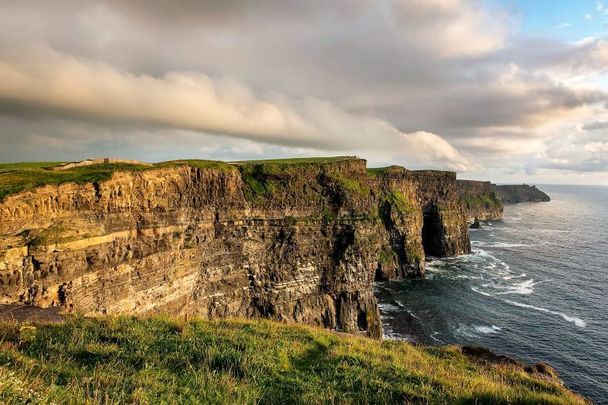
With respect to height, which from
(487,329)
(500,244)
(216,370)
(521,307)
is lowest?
(487,329)

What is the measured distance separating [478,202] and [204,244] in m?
182

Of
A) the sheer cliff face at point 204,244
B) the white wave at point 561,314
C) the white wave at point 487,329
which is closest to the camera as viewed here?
the sheer cliff face at point 204,244

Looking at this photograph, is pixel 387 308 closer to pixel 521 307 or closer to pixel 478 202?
pixel 521 307

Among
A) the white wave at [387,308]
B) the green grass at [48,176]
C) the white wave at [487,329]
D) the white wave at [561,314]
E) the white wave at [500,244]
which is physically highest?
the green grass at [48,176]

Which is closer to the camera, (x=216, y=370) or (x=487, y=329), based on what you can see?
(x=216, y=370)

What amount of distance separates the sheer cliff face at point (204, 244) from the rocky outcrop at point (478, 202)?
459ft

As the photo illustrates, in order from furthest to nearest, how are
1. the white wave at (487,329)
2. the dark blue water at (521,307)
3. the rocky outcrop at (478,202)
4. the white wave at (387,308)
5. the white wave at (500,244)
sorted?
the rocky outcrop at (478,202) → the white wave at (500,244) → the white wave at (387,308) → the white wave at (487,329) → the dark blue water at (521,307)

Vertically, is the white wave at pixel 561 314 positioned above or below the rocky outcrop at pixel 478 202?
below

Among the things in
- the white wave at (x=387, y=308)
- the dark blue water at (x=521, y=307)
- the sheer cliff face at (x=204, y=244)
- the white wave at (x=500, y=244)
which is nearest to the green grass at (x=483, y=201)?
the white wave at (x=500, y=244)

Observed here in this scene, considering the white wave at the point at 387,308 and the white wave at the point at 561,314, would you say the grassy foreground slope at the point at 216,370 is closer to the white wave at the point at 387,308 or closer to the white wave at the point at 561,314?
the white wave at the point at 387,308

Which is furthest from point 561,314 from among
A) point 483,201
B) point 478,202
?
point 483,201

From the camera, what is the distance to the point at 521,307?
6109 centimetres

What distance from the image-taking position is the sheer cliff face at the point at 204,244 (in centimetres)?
2667

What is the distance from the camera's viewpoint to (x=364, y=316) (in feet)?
170
